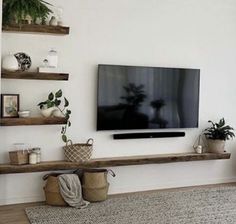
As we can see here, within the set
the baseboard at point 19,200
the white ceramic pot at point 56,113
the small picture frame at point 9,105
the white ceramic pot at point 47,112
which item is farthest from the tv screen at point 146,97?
the baseboard at point 19,200

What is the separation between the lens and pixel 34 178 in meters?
4.22

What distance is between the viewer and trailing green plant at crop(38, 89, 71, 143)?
4047mm

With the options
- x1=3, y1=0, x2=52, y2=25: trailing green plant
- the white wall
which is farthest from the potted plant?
x1=3, y1=0, x2=52, y2=25: trailing green plant

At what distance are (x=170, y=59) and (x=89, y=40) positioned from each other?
1.12 metres

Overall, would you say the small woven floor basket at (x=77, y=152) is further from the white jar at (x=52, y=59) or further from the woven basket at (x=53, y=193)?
the white jar at (x=52, y=59)

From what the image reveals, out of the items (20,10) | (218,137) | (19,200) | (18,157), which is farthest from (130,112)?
(20,10)

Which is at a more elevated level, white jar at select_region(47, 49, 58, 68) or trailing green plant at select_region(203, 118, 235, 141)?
white jar at select_region(47, 49, 58, 68)

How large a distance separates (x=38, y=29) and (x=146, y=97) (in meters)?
1.56

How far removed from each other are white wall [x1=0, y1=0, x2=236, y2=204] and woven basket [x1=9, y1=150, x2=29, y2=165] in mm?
155

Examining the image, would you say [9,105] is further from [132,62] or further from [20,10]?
[132,62]

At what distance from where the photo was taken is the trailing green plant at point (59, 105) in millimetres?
4047

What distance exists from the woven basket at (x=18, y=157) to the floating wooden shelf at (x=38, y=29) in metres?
1.29

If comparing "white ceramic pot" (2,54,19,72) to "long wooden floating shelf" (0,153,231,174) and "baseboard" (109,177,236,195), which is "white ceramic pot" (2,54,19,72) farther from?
"baseboard" (109,177,236,195)

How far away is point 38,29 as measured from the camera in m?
3.89
